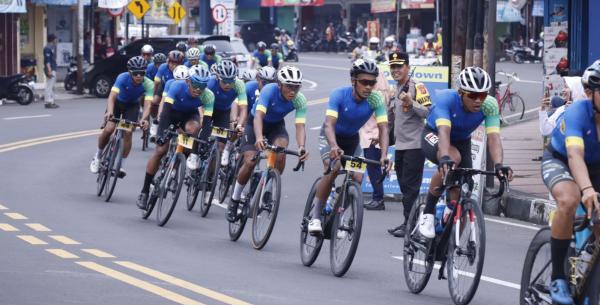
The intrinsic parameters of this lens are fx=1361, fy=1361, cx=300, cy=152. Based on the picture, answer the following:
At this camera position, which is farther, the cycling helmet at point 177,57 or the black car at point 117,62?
the black car at point 117,62

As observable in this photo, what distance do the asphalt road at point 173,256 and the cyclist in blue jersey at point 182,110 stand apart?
2.11 feet

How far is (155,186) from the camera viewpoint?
50.2 feet

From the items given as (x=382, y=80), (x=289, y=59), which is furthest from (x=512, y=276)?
(x=289, y=59)

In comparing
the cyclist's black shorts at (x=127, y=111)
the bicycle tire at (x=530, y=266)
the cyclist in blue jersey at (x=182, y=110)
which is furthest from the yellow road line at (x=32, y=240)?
the bicycle tire at (x=530, y=266)

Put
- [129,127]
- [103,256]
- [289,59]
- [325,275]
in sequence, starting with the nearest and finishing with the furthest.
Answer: [325,275], [103,256], [129,127], [289,59]

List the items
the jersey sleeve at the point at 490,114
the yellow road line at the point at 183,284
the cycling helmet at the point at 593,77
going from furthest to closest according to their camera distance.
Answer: the jersey sleeve at the point at 490,114, the yellow road line at the point at 183,284, the cycling helmet at the point at 593,77

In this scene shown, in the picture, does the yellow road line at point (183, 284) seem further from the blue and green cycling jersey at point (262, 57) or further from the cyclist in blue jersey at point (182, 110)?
the blue and green cycling jersey at point (262, 57)

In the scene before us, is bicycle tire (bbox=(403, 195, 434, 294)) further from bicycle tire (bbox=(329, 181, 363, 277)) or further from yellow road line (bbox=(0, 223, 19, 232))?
yellow road line (bbox=(0, 223, 19, 232))

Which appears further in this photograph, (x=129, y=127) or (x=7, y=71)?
(x=7, y=71)

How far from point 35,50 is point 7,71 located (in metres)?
2.26

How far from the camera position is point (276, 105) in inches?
547

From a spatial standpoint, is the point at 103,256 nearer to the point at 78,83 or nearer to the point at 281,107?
the point at 281,107

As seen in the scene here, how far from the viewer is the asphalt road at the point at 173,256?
10.4m

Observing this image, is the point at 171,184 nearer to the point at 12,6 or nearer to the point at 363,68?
the point at 363,68
